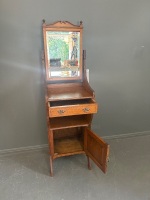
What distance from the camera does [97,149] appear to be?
4.74 feet

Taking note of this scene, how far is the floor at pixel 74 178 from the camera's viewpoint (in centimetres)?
143

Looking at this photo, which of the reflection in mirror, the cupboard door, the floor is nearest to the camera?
the cupboard door

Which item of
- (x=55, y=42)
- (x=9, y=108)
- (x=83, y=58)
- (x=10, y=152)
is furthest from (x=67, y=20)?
(x=10, y=152)

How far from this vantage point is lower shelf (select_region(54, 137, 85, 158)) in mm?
1668

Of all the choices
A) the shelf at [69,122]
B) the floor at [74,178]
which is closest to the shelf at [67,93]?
the shelf at [69,122]

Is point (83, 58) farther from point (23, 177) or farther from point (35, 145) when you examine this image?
point (23, 177)

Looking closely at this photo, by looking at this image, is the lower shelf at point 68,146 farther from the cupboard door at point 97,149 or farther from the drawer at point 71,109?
the drawer at point 71,109

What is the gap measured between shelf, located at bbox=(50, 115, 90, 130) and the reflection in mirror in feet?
1.53

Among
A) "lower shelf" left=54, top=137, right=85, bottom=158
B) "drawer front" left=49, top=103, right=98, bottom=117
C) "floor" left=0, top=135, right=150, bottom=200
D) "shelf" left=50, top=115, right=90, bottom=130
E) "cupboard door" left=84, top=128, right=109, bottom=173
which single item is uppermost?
"drawer front" left=49, top=103, right=98, bottom=117

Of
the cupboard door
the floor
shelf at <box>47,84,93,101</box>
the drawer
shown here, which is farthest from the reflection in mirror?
the floor

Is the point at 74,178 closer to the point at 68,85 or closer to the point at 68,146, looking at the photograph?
the point at 68,146

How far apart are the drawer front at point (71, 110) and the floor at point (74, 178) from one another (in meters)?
0.72

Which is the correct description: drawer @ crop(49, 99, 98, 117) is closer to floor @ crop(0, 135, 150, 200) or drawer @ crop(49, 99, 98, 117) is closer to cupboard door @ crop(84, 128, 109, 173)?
cupboard door @ crop(84, 128, 109, 173)

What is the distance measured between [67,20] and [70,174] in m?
1.63
